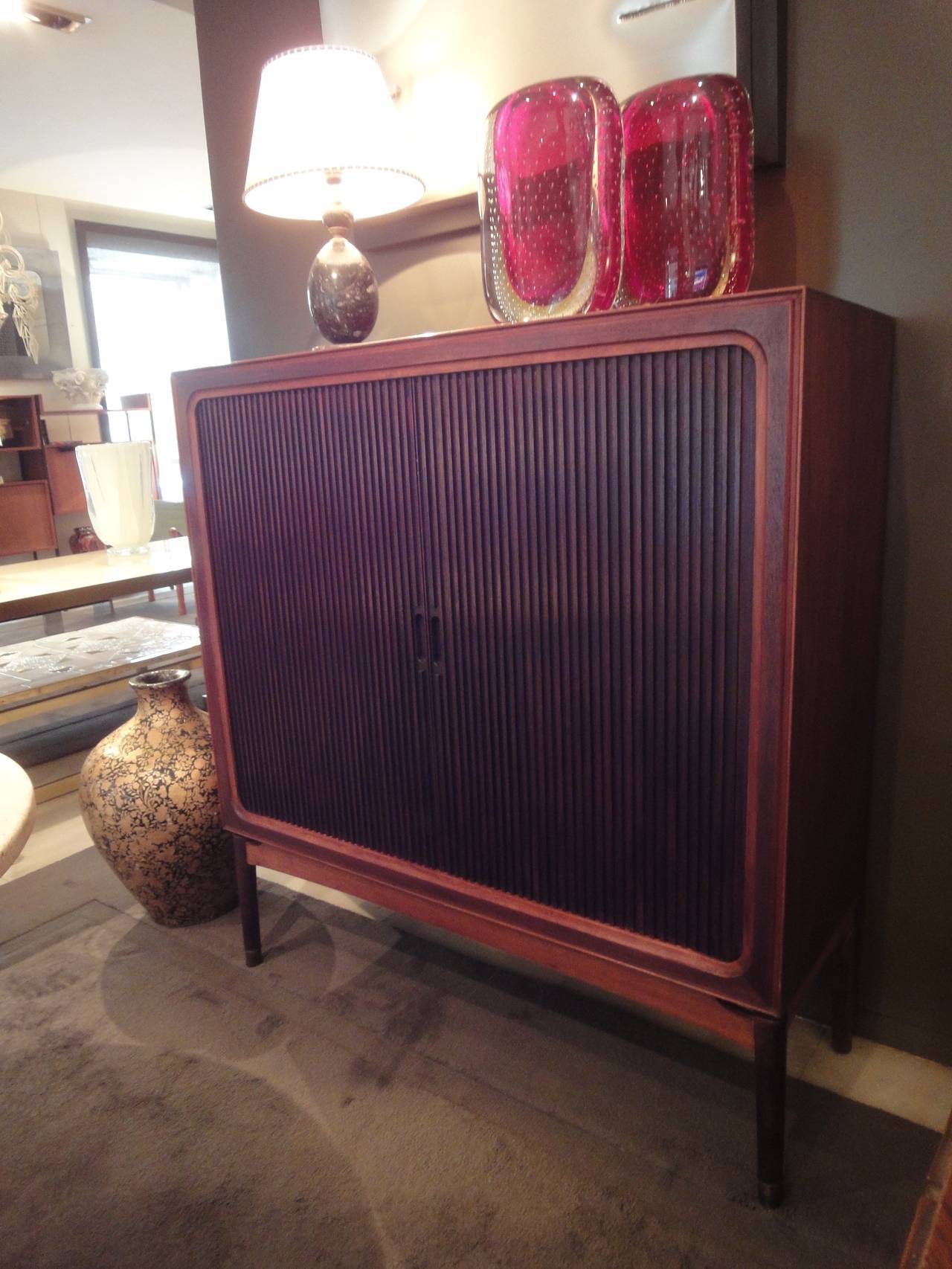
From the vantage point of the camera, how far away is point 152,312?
7.54 m

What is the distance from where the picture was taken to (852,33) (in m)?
1.18

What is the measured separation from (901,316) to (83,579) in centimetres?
233

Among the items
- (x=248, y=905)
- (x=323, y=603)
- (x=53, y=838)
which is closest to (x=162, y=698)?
(x=248, y=905)

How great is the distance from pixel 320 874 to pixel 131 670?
150 cm

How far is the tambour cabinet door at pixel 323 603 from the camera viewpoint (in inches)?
50.7

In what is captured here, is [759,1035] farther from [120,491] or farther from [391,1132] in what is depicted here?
[120,491]

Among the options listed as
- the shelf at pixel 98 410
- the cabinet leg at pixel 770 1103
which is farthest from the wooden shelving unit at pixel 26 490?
Result: the cabinet leg at pixel 770 1103

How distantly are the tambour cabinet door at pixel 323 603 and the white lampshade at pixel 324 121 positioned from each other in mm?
370

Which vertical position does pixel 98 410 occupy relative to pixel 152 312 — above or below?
below

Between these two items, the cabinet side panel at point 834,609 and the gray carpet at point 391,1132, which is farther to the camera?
the gray carpet at point 391,1132

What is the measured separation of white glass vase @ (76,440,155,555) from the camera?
293 centimetres

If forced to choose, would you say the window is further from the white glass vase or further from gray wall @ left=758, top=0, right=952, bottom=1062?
gray wall @ left=758, top=0, right=952, bottom=1062

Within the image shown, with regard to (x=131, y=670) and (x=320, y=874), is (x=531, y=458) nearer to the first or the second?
(x=320, y=874)

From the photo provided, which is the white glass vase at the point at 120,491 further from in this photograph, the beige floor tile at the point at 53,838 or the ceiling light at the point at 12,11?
the ceiling light at the point at 12,11
